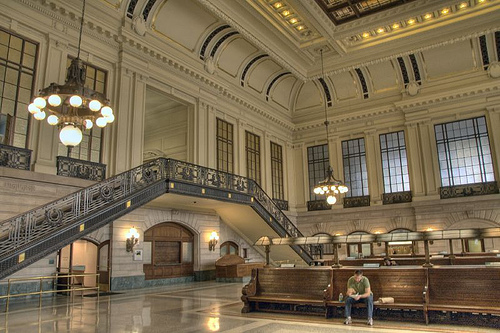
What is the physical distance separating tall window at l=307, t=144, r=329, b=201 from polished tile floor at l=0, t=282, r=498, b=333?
1359cm

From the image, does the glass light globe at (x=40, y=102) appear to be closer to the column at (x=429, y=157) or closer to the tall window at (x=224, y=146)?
the tall window at (x=224, y=146)

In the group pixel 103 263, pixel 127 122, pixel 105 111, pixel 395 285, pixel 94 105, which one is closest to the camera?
pixel 395 285

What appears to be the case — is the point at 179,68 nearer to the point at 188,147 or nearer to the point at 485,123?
the point at 188,147

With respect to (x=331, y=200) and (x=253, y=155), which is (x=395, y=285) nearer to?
(x=331, y=200)

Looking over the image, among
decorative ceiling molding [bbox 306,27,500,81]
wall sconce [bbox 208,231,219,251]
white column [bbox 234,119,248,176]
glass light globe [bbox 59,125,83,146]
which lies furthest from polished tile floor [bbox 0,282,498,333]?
decorative ceiling molding [bbox 306,27,500,81]

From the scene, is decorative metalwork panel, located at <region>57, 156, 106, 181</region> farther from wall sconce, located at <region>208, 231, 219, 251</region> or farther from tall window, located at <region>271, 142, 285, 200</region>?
tall window, located at <region>271, 142, 285, 200</region>

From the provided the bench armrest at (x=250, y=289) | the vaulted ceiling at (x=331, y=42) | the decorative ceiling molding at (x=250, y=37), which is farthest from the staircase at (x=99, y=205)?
the decorative ceiling molding at (x=250, y=37)

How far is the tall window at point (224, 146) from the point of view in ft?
59.3

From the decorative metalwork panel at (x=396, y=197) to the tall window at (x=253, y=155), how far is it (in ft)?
22.0

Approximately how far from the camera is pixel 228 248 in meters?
18.3

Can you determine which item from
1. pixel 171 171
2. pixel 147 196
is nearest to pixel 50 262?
pixel 147 196

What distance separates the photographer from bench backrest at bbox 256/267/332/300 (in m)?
8.27

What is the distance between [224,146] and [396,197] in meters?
9.35

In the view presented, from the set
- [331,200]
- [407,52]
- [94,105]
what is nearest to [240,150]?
[331,200]
